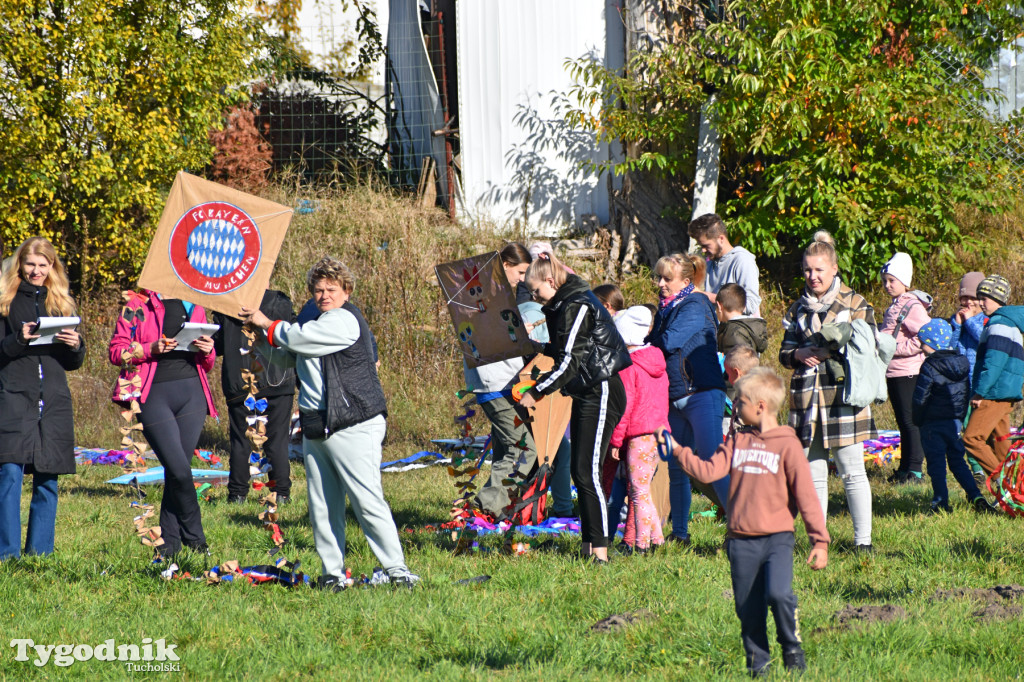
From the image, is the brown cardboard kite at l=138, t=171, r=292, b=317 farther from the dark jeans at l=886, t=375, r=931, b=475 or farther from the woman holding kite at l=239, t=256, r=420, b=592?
the dark jeans at l=886, t=375, r=931, b=475

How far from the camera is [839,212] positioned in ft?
39.0

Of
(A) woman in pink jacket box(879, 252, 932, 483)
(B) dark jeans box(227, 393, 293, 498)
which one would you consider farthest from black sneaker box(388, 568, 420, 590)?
(A) woman in pink jacket box(879, 252, 932, 483)

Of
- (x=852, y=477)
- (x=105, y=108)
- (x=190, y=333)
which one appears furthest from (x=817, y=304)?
(x=105, y=108)

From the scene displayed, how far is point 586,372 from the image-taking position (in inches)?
227

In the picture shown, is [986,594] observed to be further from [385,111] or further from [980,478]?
[385,111]

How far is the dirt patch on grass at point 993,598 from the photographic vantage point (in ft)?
15.3

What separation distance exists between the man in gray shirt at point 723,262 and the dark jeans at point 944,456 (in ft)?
5.77

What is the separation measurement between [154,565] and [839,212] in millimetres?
9117

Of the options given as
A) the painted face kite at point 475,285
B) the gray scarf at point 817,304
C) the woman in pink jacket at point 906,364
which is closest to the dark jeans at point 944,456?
the woman in pink jacket at point 906,364

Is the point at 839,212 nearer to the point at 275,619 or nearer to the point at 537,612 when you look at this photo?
the point at 537,612

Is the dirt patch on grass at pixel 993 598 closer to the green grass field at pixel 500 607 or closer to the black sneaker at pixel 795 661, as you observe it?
the green grass field at pixel 500 607

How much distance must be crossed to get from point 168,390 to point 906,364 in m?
6.20

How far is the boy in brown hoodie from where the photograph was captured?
12.6 ft

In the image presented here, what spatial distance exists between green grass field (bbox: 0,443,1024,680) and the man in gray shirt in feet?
5.77
